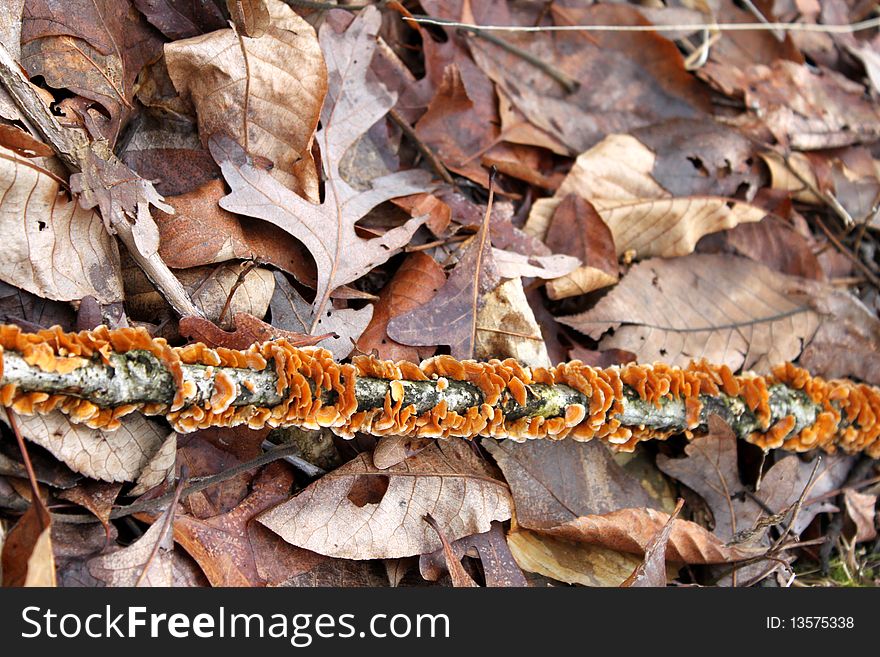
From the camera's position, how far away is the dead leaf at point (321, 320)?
300cm

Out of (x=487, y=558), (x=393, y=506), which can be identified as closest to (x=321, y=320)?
(x=393, y=506)

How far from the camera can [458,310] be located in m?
3.23

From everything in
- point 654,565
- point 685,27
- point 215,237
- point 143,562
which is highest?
point 685,27

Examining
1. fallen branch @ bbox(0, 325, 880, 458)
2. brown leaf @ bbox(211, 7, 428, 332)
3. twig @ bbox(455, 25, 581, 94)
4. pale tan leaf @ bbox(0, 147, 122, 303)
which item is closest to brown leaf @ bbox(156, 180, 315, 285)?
brown leaf @ bbox(211, 7, 428, 332)

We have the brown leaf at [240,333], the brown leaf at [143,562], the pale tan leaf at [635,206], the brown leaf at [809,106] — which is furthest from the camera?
the brown leaf at [809,106]

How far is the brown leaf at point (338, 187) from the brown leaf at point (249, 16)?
37cm

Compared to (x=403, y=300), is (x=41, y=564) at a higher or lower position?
lower

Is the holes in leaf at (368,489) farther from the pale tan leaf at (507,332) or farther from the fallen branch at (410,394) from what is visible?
the pale tan leaf at (507,332)

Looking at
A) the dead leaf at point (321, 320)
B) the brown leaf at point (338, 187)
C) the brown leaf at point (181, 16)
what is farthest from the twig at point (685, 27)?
the dead leaf at point (321, 320)

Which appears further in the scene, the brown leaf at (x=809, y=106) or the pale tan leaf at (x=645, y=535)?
the brown leaf at (x=809, y=106)

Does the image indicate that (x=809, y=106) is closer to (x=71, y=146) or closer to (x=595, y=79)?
(x=595, y=79)

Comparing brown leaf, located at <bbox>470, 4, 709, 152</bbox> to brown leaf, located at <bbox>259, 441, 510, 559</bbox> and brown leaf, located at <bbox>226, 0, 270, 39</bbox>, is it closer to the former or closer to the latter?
brown leaf, located at <bbox>226, 0, 270, 39</bbox>

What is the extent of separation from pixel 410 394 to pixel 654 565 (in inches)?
47.0

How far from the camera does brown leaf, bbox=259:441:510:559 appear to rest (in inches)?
107
